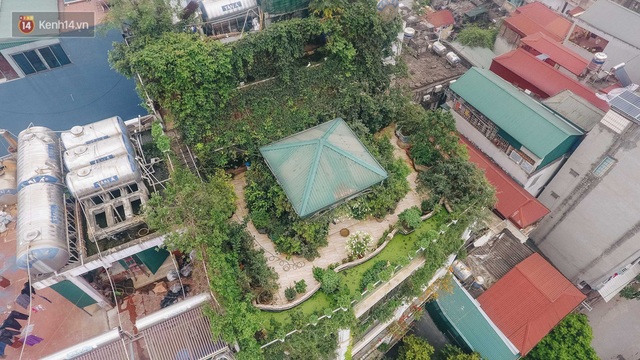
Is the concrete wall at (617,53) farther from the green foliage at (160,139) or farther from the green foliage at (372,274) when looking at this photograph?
the green foliage at (160,139)

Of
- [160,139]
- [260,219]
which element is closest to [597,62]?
[260,219]

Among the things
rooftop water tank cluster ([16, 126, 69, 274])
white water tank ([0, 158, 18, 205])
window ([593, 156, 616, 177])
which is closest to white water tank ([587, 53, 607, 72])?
window ([593, 156, 616, 177])

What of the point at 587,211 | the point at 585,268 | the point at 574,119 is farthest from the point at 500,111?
the point at 585,268

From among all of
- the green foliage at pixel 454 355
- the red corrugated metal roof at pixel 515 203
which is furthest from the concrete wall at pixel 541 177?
the green foliage at pixel 454 355

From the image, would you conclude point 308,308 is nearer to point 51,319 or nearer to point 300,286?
point 300,286

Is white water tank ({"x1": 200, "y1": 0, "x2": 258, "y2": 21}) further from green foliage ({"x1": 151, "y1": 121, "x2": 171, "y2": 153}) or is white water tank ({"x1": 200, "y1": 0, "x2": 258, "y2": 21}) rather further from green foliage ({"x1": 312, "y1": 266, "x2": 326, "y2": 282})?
green foliage ({"x1": 312, "y1": 266, "x2": 326, "y2": 282})

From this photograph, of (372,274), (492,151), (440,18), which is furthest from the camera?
(440,18)
